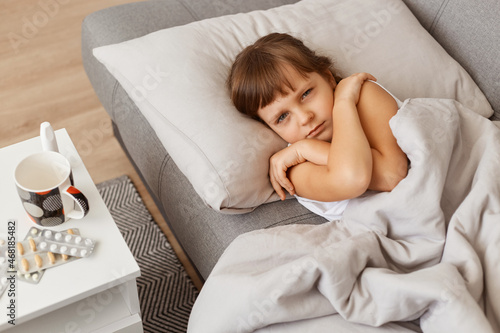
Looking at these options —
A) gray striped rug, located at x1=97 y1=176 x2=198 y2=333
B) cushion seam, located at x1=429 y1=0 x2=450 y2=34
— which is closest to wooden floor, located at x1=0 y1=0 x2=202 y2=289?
gray striped rug, located at x1=97 y1=176 x2=198 y2=333

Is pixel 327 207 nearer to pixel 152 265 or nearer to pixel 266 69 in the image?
pixel 266 69

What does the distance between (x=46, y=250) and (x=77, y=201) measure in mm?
110

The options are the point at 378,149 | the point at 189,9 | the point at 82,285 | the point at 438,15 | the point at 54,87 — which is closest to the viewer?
the point at 82,285

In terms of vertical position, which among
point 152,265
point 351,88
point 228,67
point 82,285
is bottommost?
point 152,265

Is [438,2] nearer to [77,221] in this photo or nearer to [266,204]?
[266,204]

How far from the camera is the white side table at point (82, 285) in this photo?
3.29 feet

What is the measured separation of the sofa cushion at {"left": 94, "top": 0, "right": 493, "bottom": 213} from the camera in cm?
121

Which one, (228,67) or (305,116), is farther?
(228,67)

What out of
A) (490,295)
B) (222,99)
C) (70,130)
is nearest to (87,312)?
(222,99)

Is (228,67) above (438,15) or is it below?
below

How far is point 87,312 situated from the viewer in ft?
3.64

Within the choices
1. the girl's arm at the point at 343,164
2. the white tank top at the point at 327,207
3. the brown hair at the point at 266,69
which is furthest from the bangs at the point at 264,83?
the white tank top at the point at 327,207

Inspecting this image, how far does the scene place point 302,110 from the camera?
122 centimetres

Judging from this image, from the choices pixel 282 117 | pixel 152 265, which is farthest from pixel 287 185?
pixel 152 265
